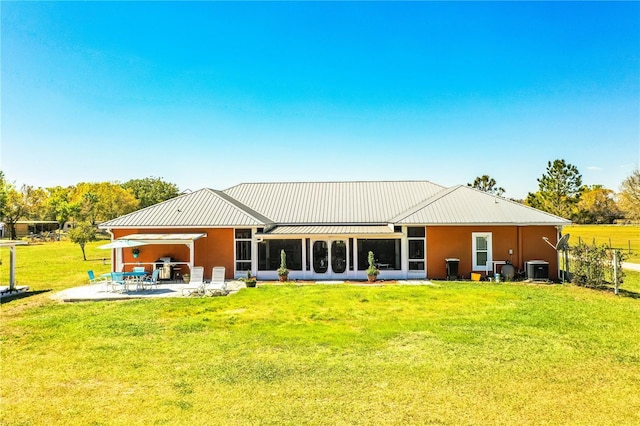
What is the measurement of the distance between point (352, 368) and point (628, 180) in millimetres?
58535

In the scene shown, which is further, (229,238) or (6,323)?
(229,238)

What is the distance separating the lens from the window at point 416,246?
20391 mm

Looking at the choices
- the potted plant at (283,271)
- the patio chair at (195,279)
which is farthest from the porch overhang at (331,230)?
Answer: the patio chair at (195,279)

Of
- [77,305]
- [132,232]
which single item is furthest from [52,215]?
[77,305]

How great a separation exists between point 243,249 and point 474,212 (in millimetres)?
11778

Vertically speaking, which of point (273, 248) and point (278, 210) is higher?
point (278, 210)

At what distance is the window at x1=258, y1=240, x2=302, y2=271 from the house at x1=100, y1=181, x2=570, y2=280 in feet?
0.17

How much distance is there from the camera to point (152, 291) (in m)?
17.3

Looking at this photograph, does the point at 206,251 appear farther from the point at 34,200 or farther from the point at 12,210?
the point at 34,200

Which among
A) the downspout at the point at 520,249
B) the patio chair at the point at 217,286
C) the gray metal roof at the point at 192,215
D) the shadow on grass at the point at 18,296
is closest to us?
the shadow on grass at the point at 18,296

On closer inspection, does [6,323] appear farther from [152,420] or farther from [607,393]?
[607,393]

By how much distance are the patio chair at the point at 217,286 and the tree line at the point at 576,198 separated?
41183 mm

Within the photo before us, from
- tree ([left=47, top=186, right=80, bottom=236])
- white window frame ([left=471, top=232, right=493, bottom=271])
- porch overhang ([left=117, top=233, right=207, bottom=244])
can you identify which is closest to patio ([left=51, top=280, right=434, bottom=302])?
porch overhang ([left=117, top=233, right=207, bottom=244])

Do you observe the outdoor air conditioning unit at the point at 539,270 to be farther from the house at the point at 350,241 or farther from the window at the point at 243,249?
the window at the point at 243,249
